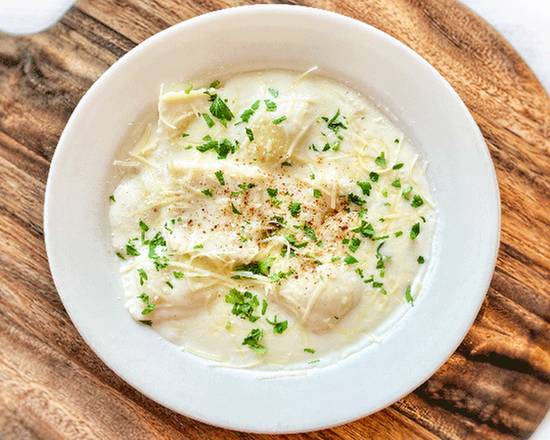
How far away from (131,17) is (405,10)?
3.48 ft

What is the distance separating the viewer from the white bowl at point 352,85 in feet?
8.71

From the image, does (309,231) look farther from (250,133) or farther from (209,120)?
(209,120)

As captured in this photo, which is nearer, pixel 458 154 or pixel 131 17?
pixel 458 154

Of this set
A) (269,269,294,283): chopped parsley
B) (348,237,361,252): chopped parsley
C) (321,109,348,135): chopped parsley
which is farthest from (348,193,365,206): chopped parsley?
(269,269,294,283): chopped parsley

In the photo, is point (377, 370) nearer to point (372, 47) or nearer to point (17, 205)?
point (372, 47)

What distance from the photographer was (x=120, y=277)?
2791 millimetres

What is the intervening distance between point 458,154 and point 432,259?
1.31 feet

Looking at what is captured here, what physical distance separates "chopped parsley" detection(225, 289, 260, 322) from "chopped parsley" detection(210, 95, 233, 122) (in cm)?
63

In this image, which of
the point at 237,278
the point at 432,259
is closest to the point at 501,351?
the point at 432,259

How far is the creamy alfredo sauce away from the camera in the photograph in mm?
2711

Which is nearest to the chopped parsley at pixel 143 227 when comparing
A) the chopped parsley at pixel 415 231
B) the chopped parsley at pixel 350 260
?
the chopped parsley at pixel 350 260

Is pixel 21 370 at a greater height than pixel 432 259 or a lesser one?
lesser

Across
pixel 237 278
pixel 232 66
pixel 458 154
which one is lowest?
pixel 237 278

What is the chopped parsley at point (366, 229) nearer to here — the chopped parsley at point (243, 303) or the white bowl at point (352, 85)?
the white bowl at point (352, 85)
